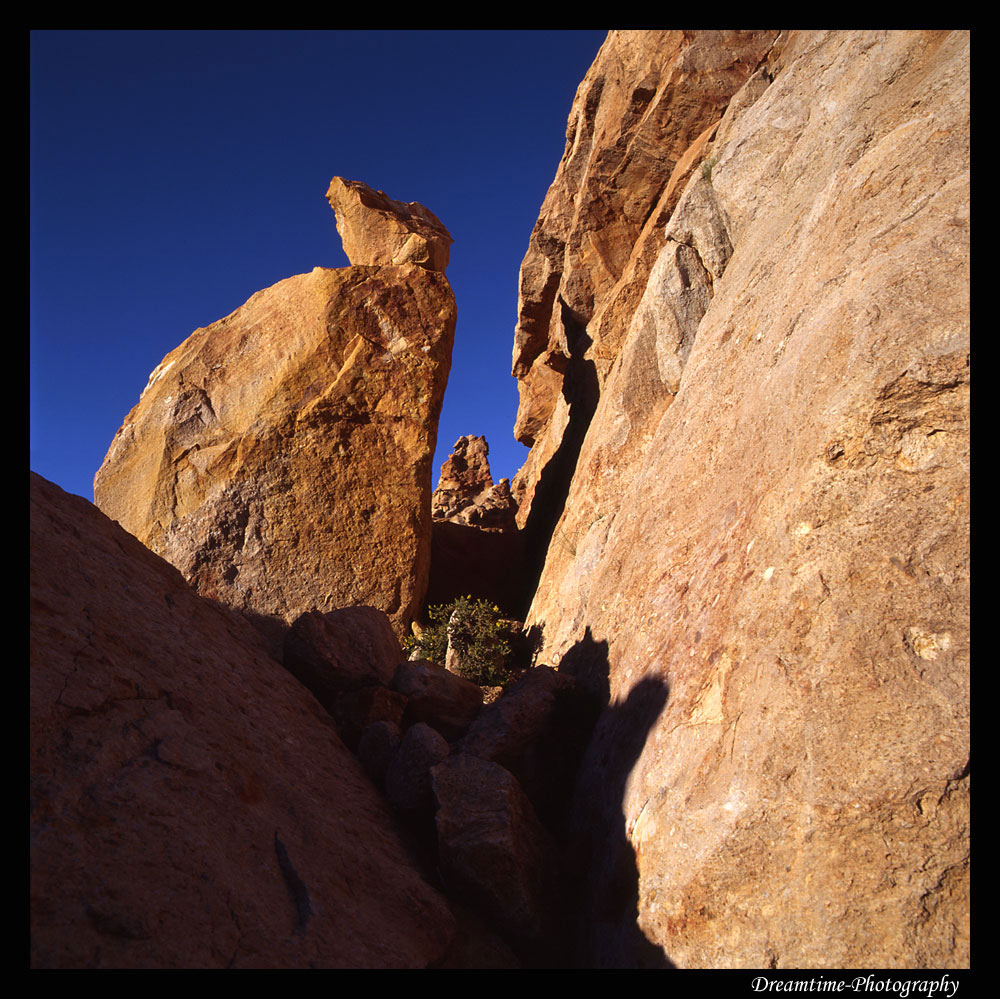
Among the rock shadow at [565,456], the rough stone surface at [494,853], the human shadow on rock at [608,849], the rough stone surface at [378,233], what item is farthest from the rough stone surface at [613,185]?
the rough stone surface at [494,853]

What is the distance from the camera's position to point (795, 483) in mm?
5754

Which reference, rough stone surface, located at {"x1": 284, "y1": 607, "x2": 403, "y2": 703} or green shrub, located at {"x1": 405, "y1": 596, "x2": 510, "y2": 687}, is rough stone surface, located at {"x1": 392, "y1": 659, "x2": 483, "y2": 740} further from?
green shrub, located at {"x1": 405, "y1": 596, "x2": 510, "y2": 687}

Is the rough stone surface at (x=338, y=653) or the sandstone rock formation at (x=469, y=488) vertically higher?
the sandstone rock formation at (x=469, y=488)

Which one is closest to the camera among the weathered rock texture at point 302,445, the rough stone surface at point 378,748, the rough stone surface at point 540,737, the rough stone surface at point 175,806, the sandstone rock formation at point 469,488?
the rough stone surface at point 175,806

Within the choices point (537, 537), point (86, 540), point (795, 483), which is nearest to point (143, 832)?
point (86, 540)

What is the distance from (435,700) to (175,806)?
155 inches

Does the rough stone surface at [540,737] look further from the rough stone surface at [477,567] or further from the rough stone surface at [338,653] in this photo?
the rough stone surface at [477,567]

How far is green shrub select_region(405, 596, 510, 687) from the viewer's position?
11.5m

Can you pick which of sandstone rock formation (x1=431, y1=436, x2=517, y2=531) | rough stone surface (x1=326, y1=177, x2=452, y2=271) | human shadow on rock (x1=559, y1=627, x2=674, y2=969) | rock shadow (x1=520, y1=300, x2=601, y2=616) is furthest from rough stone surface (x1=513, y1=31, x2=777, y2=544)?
human shadow on rock (x1=559, y1=627, x2=674, y2=969)

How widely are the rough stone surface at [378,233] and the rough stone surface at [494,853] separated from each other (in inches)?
496

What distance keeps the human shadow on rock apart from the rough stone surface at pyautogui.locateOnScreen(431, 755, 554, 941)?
0.97ft

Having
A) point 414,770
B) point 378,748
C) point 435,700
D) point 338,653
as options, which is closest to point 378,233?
point 338,653

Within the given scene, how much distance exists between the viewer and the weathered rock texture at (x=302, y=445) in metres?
13.6
